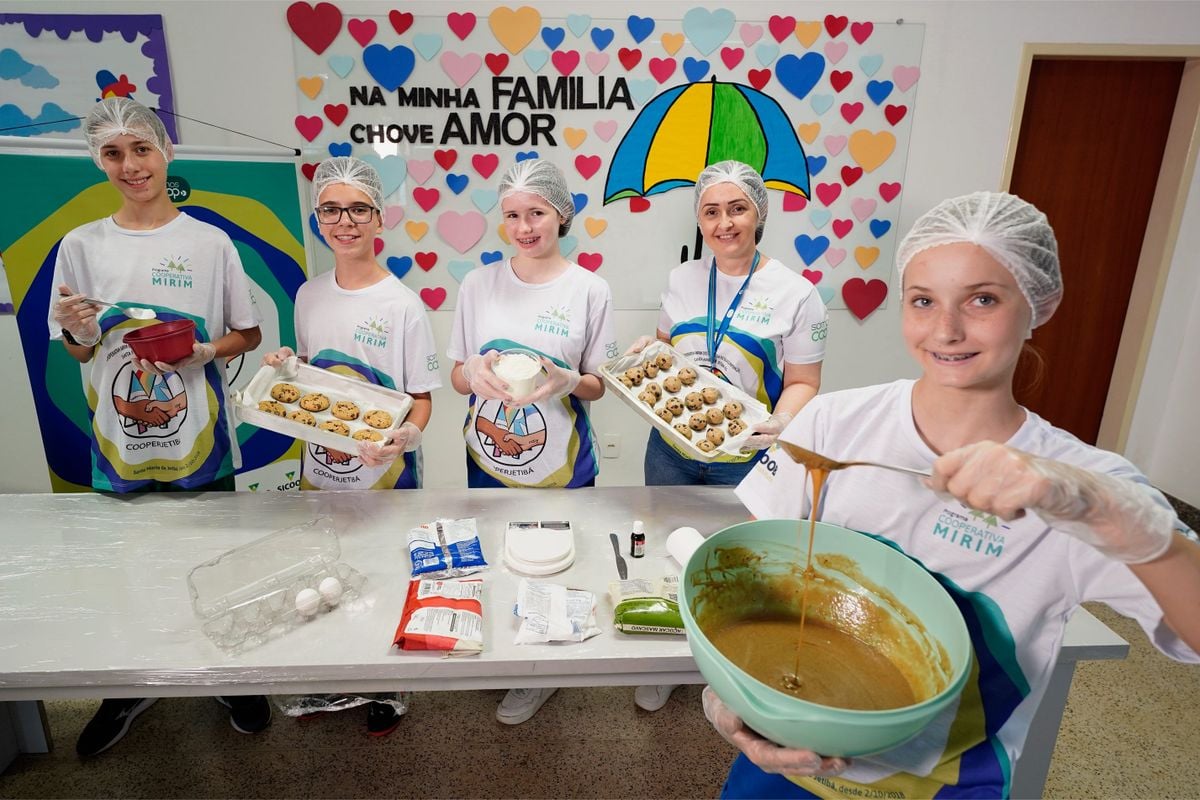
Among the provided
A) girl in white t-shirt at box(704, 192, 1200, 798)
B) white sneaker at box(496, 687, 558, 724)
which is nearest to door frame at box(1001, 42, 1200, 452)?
girl in white t-shirt at box(704, 192, 1200, 798)

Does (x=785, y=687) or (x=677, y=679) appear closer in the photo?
(x=785, y=687)

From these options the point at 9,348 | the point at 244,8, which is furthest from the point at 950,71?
the point at 9,348

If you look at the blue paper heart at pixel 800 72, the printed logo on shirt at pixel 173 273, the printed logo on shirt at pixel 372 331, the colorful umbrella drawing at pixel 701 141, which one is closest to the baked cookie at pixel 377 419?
the printed logo on shirt at pixel 372 331

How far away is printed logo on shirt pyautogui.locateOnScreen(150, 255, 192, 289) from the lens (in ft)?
6.89

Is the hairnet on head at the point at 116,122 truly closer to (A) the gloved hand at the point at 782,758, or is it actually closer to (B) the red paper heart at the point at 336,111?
(B) the red paper heart at the point at 336,111

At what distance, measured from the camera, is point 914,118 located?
338 centimetres

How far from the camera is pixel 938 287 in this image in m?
1.09

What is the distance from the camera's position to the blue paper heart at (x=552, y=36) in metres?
3.17

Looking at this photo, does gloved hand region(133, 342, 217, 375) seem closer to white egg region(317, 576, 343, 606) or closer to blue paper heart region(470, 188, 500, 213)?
white egg region(317, 576, 343, 606)

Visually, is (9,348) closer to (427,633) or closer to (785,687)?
(427,633)

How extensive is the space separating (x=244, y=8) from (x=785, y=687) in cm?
364

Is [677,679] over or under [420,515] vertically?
under

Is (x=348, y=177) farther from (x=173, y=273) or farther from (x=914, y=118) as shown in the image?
(x=914, y=118)

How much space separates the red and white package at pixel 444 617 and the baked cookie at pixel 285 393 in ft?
2.61
